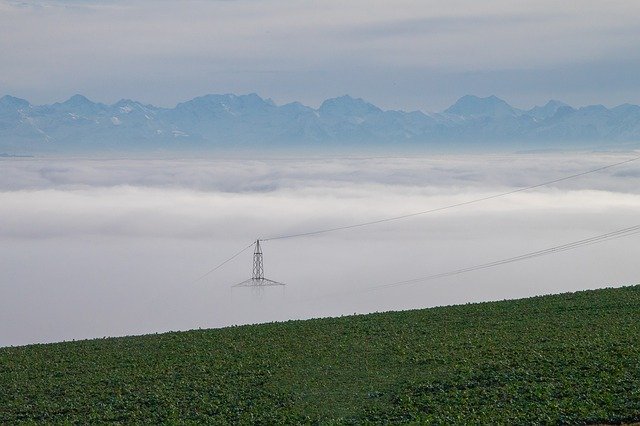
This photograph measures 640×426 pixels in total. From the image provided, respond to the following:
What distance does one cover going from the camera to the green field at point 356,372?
106 ft

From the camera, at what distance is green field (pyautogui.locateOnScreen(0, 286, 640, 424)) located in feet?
106

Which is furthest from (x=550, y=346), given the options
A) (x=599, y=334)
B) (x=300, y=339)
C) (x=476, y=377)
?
(x=300, y=339)

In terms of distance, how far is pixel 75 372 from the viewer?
1614 inches

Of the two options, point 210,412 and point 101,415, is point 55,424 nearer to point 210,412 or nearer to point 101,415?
point 101,415

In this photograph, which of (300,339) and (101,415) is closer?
(101,415)

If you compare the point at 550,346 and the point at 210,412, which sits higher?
the point at 550,346

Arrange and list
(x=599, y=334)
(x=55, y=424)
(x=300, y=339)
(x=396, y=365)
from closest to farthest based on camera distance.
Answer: (x=55, y=424), (x=396, y=365), (x=599, y=334), (x=300, y=339)

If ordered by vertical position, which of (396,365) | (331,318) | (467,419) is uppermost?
(331,318)

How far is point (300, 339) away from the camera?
46.1 metres

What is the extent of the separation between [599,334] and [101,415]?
24.2m

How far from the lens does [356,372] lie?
37.8m

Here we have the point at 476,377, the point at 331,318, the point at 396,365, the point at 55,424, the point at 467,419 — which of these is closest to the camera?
the point at 467,419

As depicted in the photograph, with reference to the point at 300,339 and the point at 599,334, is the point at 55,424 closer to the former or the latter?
the point at 300,339

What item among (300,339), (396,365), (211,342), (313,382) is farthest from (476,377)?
(211,342)
